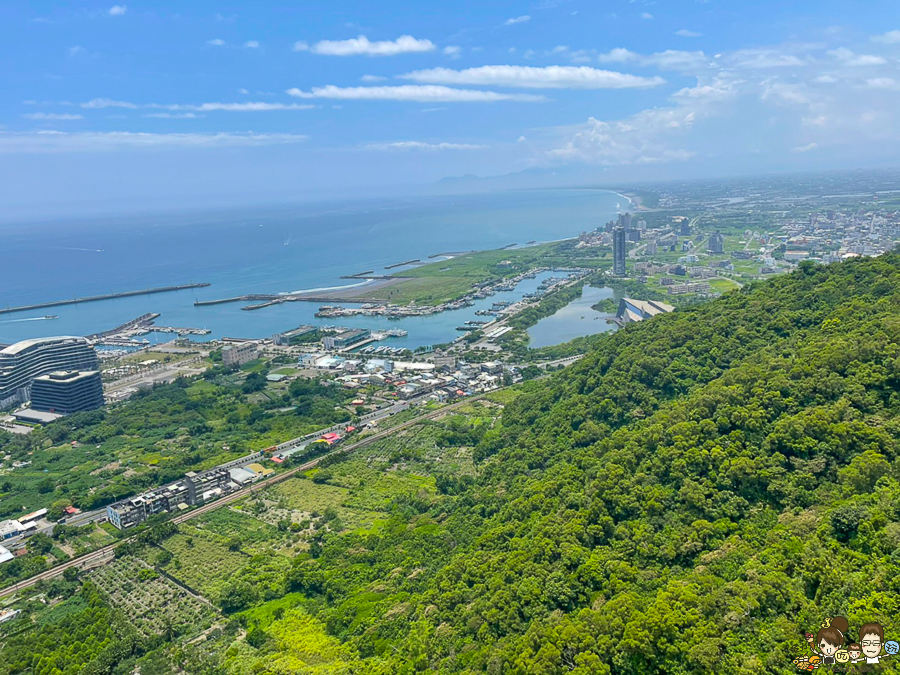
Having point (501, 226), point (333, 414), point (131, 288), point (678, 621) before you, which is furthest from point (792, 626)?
point (501, 226)

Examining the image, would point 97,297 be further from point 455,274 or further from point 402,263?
point 455,274

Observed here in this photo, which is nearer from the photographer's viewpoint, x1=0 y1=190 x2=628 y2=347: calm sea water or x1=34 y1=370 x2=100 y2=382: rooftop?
x1=34 y1=370 x2=100 y2=382: rooftop

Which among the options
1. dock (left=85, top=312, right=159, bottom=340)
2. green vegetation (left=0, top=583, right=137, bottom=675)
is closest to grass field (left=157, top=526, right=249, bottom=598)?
green vegetation (left=0, top=583, right=137, bottom=675)

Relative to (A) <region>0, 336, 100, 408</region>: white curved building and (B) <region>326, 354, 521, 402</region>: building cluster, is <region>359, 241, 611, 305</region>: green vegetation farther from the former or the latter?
(A) <region>0, 336, 100, 408</region>: white curved building

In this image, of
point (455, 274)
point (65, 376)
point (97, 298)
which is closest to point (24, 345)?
point (65, 376)

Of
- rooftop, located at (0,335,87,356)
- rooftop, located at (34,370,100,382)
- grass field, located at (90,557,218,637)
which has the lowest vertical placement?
grass field, located at (90,557,218,637)

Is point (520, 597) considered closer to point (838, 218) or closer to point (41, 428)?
point (41, 428)
